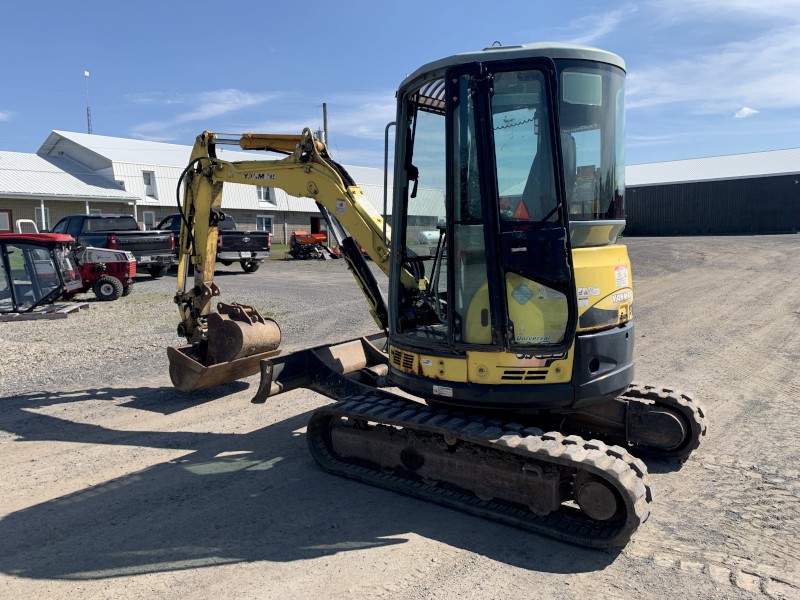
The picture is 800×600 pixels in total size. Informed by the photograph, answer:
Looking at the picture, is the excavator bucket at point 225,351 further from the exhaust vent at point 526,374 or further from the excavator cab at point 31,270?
the excavator cab at point 31,270

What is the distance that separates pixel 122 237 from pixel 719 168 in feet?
121

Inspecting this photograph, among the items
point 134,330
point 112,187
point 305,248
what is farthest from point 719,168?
point 134,330

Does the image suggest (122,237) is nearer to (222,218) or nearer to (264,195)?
(222,218)

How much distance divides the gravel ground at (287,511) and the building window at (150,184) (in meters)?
27.7

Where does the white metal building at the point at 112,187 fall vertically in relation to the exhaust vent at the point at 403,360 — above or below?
above

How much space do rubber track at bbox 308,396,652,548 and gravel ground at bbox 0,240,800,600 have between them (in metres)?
0.10

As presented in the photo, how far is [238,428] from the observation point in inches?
254

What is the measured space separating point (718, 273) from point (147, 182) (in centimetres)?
2875

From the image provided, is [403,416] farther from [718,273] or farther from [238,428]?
[718,273]

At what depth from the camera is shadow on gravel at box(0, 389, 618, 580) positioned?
12.9 ft

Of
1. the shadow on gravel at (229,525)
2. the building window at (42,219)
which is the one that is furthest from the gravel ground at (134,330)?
the building window at (42,219)

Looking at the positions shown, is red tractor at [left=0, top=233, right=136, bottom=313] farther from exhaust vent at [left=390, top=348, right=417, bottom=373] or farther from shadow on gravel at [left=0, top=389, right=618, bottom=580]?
exhaust vent at [left=390, top=348, right=417, bottom=373]

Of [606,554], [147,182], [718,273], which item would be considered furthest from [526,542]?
[147,182]

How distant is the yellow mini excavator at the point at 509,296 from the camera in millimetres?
4137
